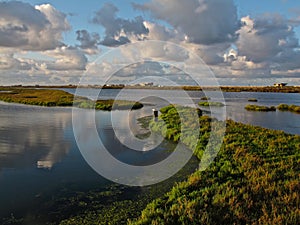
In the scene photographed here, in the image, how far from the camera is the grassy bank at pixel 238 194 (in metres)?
7.98

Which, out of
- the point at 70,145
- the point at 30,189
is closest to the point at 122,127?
the point at 70,145

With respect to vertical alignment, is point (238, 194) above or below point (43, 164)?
above

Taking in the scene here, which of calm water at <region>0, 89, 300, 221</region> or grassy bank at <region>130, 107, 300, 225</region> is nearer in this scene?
grassy bank at <region>130, 107, 300, 225</region>

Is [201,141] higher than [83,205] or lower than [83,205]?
higher

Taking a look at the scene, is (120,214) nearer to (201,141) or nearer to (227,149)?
(227,149)

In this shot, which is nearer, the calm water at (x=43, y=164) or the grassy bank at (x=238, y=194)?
the grassy bank at (x=238, y=194)

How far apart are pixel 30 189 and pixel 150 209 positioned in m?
6.00

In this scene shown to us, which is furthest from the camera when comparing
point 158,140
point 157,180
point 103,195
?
point 158,140

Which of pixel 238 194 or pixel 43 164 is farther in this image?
pixel 43 164

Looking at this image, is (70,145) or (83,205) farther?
(70,145)

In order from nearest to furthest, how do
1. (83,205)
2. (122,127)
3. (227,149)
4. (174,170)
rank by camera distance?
(83,205), (174,170), (227,149), (122,127)

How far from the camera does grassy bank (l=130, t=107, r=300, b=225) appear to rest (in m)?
7.98

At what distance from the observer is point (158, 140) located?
23578 millimetres

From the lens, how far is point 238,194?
939cm
